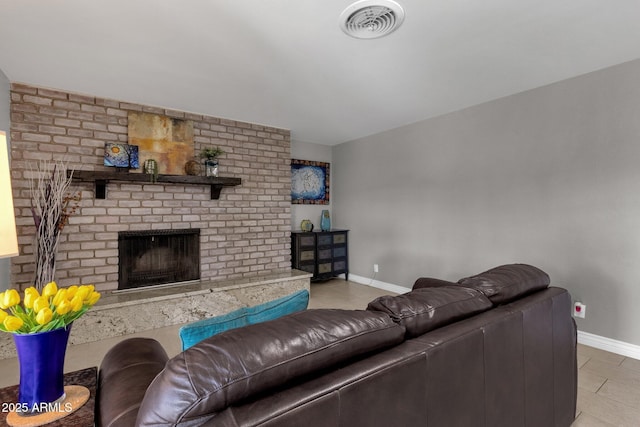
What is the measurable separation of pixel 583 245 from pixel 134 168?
432 cm

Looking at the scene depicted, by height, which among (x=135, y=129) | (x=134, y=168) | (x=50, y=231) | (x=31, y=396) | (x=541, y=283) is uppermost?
(x=135, y=129)

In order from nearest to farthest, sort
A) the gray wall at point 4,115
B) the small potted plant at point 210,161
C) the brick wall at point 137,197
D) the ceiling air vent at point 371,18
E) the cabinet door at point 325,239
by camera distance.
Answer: the ceiling air vent at point 371,18 < the gray wall at point 4,115 < the brick wall at point 137,197 < the small potted plant at point 210,161 < the cabinet door at point 325,239

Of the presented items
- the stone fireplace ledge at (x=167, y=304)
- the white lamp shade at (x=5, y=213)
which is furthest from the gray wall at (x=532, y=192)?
the white lamp shade at (x=5, y=213)

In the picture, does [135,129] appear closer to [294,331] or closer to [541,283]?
[294,331]

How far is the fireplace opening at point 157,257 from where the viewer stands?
129 inches

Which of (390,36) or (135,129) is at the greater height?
(390,36)

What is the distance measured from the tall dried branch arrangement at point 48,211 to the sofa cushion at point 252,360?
9.52 feet

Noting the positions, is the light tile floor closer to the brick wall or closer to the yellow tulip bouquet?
the brick wall

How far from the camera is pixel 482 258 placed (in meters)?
3.38

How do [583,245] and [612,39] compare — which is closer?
[612,39]

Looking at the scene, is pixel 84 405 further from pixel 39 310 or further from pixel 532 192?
pixel 532 192

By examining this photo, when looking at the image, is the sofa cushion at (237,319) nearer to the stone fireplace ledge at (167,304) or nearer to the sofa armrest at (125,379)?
the sofa armrest at (125,379)

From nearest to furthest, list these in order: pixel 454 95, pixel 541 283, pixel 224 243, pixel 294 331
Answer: pixel 294 331 → pixel 541 283 → pixel 454 95 → pixel 224 243

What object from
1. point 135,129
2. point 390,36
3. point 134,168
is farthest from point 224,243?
point 390,36
